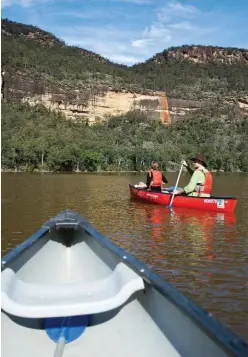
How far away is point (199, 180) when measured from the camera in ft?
46.5

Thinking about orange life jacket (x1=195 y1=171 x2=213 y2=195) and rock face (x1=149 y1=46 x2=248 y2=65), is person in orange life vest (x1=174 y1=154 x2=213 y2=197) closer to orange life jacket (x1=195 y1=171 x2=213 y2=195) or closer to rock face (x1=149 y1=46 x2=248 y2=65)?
orange life jacket (x1=195 y1=171 x2=213 y2=195)

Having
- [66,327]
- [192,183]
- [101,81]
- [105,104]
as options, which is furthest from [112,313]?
[101,81]

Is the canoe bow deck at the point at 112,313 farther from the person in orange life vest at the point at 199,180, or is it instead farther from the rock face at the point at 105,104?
the rock face at the point at 105,104

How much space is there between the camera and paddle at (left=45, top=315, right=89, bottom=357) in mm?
3715

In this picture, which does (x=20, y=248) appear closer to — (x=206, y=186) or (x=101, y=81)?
(x=206, y=186)

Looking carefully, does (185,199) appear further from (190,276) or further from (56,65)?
(56,65)

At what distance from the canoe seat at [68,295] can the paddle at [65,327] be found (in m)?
0.15

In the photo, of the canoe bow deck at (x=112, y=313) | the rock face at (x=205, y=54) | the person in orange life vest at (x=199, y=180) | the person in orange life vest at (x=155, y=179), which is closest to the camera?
the canoe bow deck at (x=112, y=313)

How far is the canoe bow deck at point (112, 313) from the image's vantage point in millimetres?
2879

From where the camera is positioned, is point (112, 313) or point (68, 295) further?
point (68, 295)

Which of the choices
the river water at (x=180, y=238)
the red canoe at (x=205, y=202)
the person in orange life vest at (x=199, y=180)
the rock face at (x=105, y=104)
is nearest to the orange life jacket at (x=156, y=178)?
the river water at (x=180, y=238)

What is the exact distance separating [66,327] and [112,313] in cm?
40

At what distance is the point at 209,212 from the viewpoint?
14.5 m

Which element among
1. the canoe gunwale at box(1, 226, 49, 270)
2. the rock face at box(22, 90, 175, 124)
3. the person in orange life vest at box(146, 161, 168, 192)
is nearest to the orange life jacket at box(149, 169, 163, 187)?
the person in orange life vest at box(146, 161, 168, 192)
